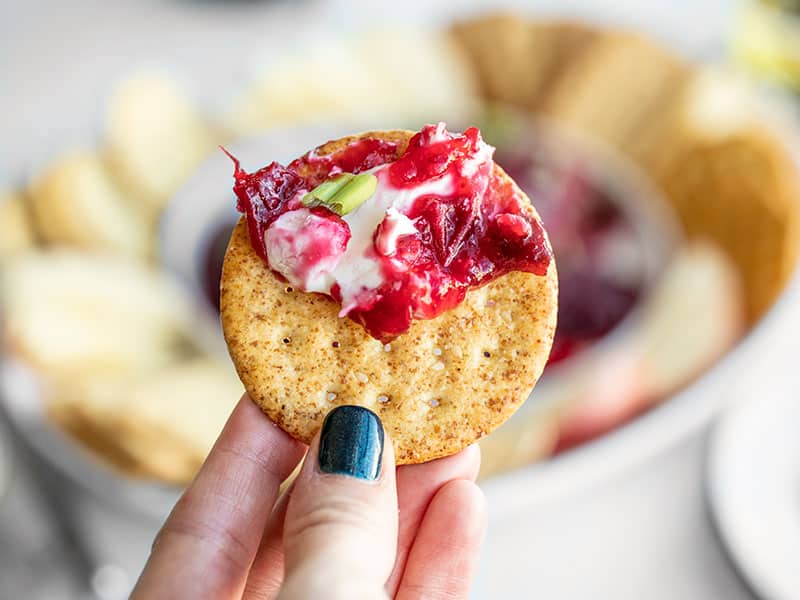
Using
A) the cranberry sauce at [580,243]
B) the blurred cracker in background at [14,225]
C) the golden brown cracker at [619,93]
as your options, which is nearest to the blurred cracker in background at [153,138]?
the blurred cracker in background at [14,225]

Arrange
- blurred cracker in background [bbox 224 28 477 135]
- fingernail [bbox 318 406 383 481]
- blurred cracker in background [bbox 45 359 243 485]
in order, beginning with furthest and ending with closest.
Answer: blurred cracker in background [bbox 224 28 477 135]
blurred cracker in background [bbox 45 359 243 485]
fingernail [bbox 318 406 383 481]

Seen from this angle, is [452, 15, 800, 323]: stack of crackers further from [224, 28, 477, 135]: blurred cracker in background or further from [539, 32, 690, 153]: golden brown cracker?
[224, 28, 477, 135]: blurred cracker in background

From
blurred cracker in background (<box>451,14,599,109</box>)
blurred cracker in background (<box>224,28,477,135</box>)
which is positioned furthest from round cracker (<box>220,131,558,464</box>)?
blurred cracker in background (<box>451,14,599,109</box>)

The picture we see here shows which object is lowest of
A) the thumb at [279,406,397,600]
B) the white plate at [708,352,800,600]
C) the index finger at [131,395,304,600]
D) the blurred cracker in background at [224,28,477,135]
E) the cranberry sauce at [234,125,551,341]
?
the white plate at [708,352,800,600]

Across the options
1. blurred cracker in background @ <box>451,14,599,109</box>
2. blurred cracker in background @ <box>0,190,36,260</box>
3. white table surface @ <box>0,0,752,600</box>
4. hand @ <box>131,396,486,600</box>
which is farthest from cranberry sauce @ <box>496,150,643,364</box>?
blurred cracker in background @ <box>0,190,36,260</box>

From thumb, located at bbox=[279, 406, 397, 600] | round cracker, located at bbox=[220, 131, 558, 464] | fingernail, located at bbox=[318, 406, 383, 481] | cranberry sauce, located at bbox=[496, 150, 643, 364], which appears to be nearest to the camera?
thumb, located at bbox=[279, 406, 397, 600]

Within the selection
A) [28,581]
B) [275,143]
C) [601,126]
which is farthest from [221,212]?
[601,126]

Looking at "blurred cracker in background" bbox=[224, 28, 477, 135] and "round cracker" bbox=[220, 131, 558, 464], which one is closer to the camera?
"round cracker" bbox=[220, 131, 558, 464]

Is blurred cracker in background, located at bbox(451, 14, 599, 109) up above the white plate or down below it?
above

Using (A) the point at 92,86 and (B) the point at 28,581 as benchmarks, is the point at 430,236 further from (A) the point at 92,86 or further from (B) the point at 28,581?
(A) the point at 92,86
